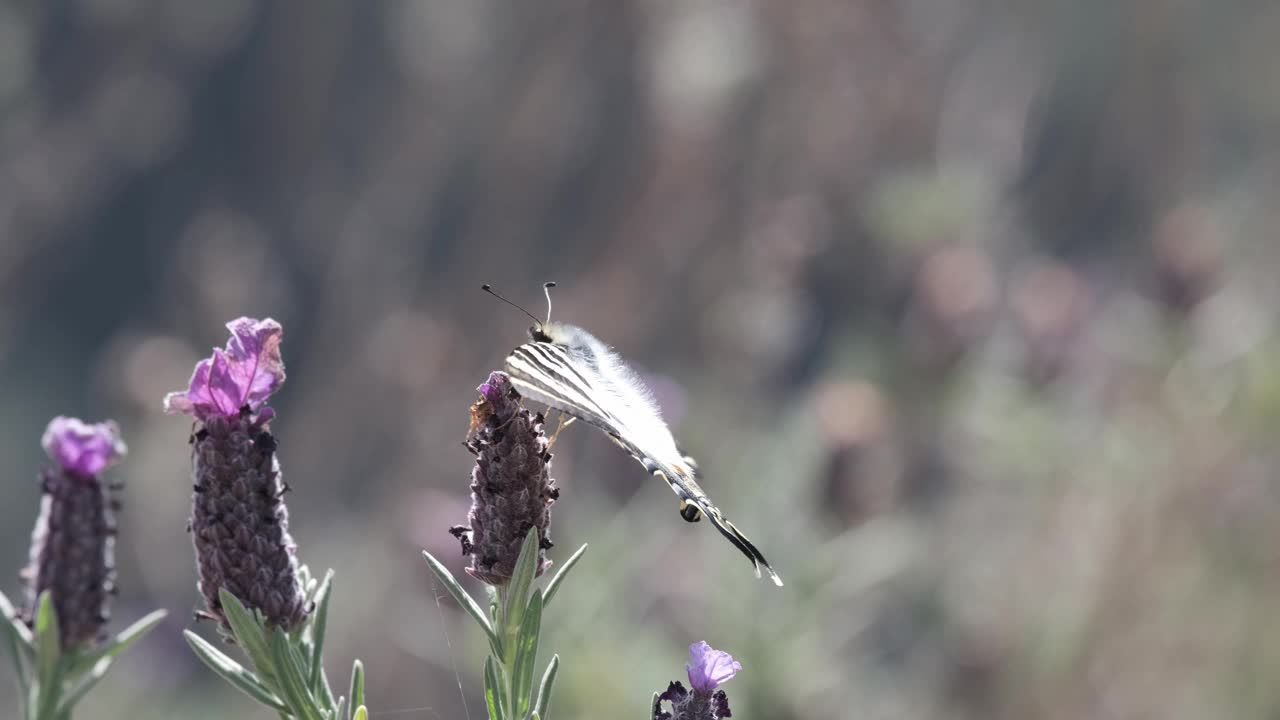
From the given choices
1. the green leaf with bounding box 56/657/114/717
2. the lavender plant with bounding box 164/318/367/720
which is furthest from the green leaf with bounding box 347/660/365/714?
the green leaf with bounding box 56/657/114/717

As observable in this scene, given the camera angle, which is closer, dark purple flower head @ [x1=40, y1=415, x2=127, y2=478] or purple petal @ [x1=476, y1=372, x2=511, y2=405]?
dark purple flower head @ [x1=40, y1=415, x2=127, y2=478]

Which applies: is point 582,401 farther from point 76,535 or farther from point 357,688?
point 76,535

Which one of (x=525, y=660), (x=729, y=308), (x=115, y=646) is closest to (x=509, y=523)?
(x=525, y=660)

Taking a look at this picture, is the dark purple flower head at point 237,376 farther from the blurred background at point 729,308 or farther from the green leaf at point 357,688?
A: the blurred background at point 729,308

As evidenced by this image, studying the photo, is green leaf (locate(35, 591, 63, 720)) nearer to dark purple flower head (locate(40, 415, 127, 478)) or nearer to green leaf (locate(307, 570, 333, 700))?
dark purple flower head (locate(40, 415, 127, 478))

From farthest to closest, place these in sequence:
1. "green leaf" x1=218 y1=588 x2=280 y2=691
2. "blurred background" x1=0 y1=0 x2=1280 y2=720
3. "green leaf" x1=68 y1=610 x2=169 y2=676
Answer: "blurred background" x1=0 y1=0 x2=1280 y2=720
"green leaf" x1=218 y1=588 x2=280 y2=691
"green leaf" x1=68 y1=610 x2=169 y2=676

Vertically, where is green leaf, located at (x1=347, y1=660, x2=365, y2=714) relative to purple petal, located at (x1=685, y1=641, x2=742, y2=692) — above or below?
below

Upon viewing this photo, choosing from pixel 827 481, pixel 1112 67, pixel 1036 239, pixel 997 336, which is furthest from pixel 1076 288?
pixel 1112 67
